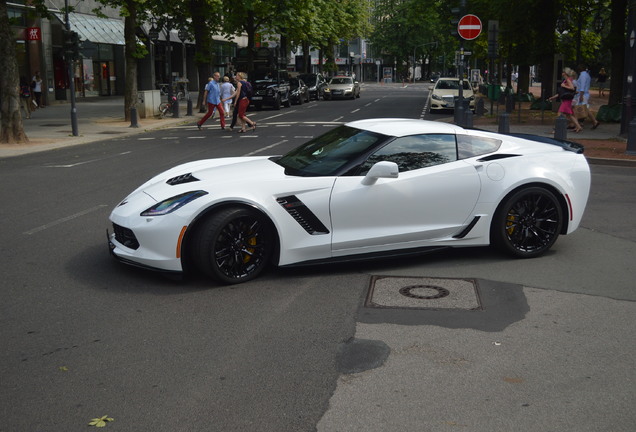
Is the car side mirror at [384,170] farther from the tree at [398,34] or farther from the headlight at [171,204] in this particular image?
the tree at [398,34]

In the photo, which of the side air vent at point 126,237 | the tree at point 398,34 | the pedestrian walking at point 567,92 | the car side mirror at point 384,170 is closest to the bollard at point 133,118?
the pedestrian walking at point 567,92

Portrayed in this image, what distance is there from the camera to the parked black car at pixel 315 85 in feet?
162

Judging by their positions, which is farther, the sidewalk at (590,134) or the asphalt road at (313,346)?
the sidewalk at (590,134)

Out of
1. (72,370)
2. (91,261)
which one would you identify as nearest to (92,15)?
(91,261)

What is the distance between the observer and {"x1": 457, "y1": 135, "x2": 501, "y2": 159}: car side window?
23.6 feet

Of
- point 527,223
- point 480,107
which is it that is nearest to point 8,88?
point 527,223

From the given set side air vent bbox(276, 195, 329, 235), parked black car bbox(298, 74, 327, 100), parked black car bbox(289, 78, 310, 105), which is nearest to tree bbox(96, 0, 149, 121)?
parked black car bbox(289, 78, 310, 105)

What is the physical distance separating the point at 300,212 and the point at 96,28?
41.4 metres

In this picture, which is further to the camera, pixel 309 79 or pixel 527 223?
pixel 309 79

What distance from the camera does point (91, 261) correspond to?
725cm

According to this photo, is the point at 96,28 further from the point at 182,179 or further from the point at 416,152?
the point at 416,152

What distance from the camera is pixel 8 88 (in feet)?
68.0

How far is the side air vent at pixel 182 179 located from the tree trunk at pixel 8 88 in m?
15.6

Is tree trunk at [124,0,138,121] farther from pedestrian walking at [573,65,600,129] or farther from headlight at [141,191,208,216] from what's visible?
headlight at [141,191,208,216]
